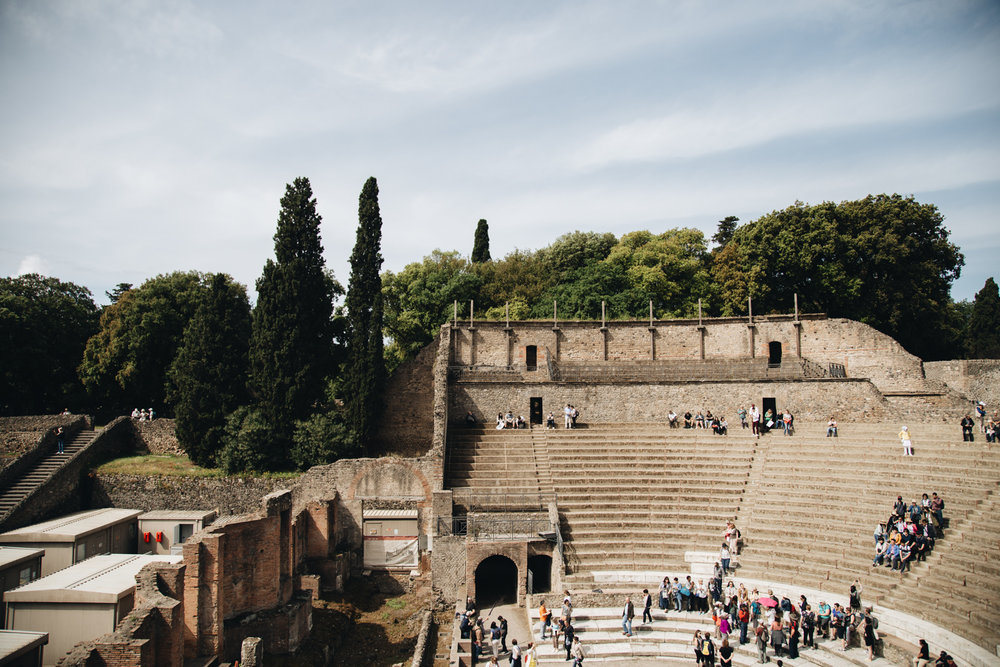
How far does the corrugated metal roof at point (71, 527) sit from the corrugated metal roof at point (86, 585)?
3.48 metres

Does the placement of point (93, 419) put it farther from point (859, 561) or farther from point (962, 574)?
point (962, 574)

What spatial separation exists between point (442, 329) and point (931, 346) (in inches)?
981

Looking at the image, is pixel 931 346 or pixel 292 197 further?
pixel 931 346

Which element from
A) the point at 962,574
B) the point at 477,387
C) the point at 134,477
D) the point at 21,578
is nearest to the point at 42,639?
the point at 21,578

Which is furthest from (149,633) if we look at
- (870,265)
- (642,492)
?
(870,265)

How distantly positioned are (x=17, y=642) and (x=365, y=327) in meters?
16.5

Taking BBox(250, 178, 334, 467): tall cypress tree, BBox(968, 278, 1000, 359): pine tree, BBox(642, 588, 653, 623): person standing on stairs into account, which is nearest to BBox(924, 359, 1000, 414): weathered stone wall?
BBox(642, 588, 653, 623): person standing on stairs

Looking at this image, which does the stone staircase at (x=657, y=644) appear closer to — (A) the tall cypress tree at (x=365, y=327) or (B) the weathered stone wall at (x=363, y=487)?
(B) the weathered stone wall at (x=363, y=487)

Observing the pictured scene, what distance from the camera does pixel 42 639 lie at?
537 inches

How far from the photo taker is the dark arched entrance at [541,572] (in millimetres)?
19594

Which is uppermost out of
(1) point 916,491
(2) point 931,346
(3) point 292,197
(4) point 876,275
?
(3) point 292,197

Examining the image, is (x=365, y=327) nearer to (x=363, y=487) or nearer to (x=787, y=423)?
(x=363, y=487)

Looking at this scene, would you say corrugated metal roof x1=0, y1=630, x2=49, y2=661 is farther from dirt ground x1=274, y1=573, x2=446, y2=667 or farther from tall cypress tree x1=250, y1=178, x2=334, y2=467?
tall cypress tree x1=250, y1=178, x2=334, y2=467

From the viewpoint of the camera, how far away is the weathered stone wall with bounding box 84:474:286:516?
2470 cm
